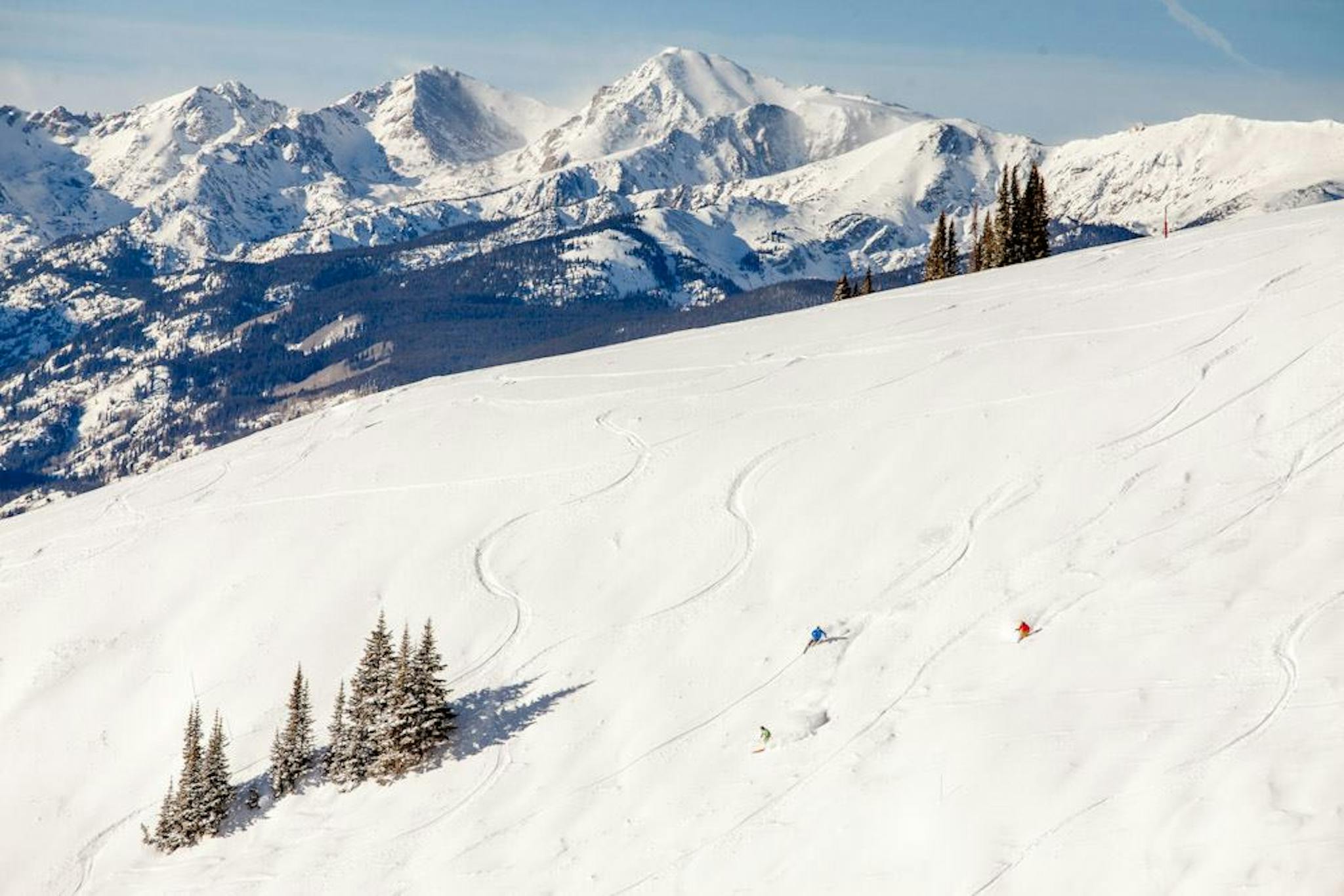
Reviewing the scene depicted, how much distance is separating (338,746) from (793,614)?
15.3 metres

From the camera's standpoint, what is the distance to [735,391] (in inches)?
2395

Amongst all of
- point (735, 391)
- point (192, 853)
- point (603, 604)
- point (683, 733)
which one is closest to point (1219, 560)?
point (683, 733)

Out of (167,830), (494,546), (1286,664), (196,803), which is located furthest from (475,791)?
(1286,664)

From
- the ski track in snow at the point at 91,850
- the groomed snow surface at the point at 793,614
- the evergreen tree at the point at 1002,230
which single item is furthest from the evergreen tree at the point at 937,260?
the ski track in snow at the point at 91,850

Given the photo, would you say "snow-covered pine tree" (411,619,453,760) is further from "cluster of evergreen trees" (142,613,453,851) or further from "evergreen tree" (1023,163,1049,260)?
"evergreen tree" (1023,163,1049,260)

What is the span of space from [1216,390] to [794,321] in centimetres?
3163

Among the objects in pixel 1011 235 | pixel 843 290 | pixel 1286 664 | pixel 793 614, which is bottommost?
pixel 793 614

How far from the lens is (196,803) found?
39.5 metres

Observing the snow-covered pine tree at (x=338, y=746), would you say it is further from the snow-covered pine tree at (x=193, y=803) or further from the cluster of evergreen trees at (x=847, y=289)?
the cluster of evergreen trees at (x=847, y=289)

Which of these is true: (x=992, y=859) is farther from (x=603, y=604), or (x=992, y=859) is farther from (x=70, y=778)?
(x=70, y=778)

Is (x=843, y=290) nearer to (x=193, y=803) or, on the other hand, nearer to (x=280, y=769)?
(x=280, y=769)

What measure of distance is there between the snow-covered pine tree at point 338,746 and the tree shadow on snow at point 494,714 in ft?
10.9

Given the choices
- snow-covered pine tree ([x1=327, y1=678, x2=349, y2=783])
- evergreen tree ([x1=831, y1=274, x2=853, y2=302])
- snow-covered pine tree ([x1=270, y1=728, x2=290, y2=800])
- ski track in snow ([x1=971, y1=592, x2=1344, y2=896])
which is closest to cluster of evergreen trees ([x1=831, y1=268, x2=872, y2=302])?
evergreen tree ([x1=831, y1=274, x2=853, y2=302])

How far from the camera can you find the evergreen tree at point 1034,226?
322ft
